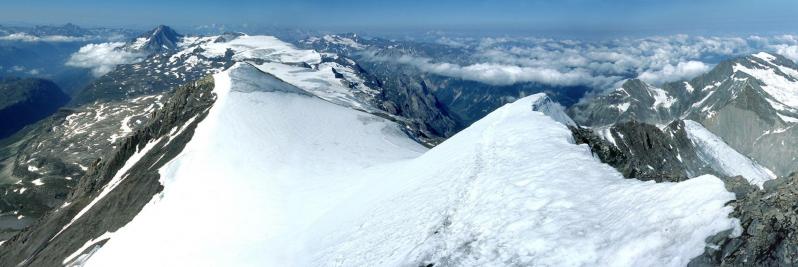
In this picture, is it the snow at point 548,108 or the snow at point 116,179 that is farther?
the snow at point 116,179

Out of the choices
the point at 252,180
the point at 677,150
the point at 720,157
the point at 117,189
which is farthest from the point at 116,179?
the point at 720,157

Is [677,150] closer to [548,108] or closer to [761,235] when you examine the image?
[548,108]

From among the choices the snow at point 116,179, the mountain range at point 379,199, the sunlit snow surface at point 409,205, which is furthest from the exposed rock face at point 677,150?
the snow at point 116,179

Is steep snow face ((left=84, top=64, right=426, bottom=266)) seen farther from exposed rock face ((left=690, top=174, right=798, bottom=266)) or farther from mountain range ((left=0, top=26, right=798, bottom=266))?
exposed rock face ((left=690, top=174, right=798, bottom=266))

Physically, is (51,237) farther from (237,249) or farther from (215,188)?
(237,249)

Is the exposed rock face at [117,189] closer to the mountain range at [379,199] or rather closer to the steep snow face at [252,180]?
the mountain range at [379,199]
